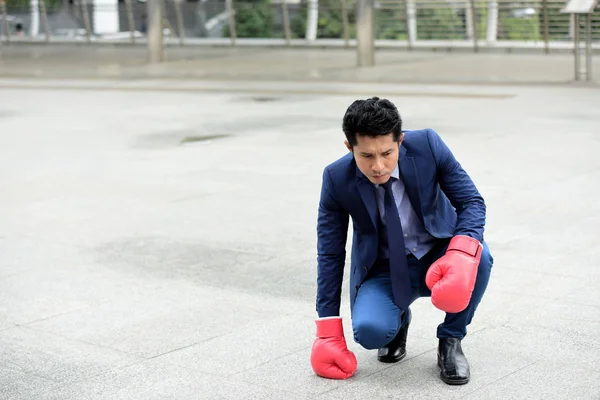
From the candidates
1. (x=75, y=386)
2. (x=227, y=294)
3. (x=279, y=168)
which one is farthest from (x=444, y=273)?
(x=279, y=168)

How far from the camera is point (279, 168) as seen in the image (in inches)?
372

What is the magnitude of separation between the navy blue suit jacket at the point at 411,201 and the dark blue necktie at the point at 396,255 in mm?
58

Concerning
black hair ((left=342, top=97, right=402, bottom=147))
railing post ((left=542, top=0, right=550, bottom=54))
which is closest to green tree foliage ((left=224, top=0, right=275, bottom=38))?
railing post ((left=542, top=0, right=550, bottom=54))

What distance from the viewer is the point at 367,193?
13.3 feet

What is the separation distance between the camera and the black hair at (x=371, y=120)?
12.5 feet

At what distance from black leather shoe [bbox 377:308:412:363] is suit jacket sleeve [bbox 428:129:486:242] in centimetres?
62

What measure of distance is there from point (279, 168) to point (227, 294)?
389cm

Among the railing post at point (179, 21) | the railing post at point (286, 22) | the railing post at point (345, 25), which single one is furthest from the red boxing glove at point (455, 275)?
the railing post at point (179, 21)

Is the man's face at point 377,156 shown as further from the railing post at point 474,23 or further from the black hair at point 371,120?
the railing post at point 474,23

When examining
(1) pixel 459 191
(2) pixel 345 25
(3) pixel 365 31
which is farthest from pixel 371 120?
(2) pixel 345 25

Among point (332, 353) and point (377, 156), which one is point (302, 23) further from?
point (377, 156)

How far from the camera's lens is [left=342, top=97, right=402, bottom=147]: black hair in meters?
3.81

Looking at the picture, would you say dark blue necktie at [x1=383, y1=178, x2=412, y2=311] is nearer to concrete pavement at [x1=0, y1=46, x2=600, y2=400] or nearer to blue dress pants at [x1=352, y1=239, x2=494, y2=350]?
blue dress pants at [x1=352, y1=239, x2=494, y2=350]

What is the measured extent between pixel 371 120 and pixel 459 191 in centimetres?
55
